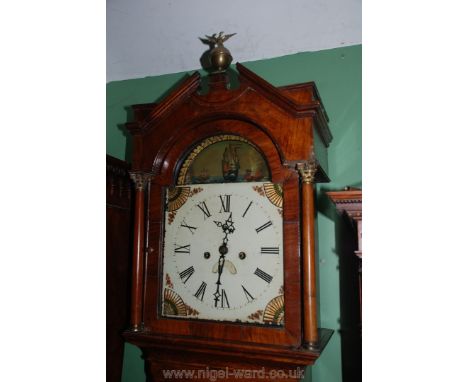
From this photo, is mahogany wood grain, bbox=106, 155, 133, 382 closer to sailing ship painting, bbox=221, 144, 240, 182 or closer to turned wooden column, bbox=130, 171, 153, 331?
turned wooden column, bbox=130, 171, 153, 331

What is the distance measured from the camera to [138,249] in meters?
1.21

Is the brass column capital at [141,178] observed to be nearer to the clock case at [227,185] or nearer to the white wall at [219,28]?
the clock case at [227,185]

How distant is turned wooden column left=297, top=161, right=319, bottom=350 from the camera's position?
1.00 m

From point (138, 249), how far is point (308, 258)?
1.76ft

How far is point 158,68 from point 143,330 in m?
1.13

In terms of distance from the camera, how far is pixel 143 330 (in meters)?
1.17

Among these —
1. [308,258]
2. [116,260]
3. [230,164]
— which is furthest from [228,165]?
[116,260]

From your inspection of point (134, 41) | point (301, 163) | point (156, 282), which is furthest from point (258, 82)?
point (134, 41)

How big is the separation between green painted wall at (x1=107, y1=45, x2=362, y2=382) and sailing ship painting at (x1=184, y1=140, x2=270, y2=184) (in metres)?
0.34

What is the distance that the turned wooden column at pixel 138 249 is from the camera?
1184 millimetres

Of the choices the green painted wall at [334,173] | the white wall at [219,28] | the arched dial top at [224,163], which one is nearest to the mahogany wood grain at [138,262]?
the arched dial top at [224,163]

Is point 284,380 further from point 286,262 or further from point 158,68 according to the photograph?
point 158,68

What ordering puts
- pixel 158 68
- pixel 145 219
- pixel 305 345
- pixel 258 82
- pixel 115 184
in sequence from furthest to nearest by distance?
1. pixel 158 68
2. pixel 115 184
3. pixel 145 219
4. pixel 258 82
5. pixel 305 345

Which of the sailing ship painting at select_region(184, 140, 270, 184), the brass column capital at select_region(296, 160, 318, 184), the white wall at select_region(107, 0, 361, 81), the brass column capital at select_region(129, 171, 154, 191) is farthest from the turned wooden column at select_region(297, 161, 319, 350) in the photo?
the white wall at select_region(107, 0, 361, 81)
